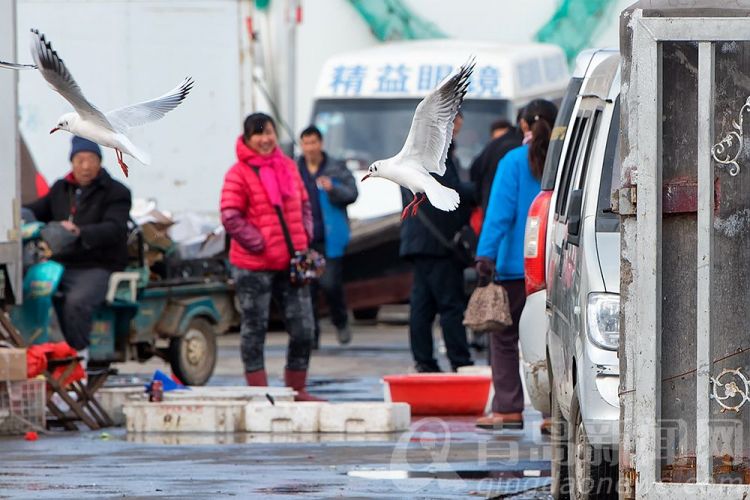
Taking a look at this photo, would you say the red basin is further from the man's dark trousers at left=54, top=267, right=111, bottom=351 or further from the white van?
the white van

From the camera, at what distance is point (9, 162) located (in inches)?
440

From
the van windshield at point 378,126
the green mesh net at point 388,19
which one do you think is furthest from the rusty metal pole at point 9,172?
the green mesh net at point 388,19

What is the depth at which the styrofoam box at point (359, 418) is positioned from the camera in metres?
10.6

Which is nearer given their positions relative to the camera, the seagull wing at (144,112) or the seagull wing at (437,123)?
the seagull wing at (437,123)

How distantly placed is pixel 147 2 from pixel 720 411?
12838 millimetres

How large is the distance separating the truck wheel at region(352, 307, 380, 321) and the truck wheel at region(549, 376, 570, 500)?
13.6 metres

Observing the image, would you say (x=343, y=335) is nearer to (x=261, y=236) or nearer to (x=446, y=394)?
(x=261, y=236)

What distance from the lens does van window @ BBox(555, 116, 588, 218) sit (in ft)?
26.4

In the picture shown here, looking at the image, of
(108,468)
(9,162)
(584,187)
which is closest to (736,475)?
(584,187)

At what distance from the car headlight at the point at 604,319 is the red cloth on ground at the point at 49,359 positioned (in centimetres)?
493

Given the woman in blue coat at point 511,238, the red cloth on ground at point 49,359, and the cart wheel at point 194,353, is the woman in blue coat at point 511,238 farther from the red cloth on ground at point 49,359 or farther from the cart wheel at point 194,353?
the cart wheel at point 194,353

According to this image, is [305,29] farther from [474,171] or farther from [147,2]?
[474,171]

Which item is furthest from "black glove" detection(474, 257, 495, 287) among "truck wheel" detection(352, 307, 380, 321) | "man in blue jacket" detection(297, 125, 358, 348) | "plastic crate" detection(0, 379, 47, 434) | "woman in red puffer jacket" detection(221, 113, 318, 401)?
"truck wheel" detection(352, 307, 380, 321)

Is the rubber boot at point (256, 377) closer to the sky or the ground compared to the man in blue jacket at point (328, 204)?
closer to the ground
